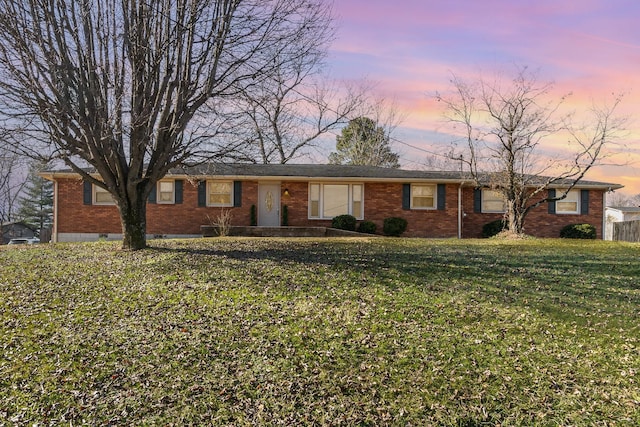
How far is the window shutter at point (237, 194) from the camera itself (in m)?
18.9

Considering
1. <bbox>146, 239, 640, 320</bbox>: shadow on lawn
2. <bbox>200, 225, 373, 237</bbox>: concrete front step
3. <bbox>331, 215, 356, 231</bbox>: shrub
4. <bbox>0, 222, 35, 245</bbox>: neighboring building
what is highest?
<bbox>331, 215, 356, 231</bbox>: shrub

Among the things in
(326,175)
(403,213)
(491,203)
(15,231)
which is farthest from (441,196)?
(15,231)

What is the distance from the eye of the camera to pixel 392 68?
13250 millimetres

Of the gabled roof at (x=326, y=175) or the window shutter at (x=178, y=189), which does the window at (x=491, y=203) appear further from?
the window shutter at (x=178, y=189)

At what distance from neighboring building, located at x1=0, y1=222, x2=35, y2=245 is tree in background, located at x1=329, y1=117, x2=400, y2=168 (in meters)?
28.3

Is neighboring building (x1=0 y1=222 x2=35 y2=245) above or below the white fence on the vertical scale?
below

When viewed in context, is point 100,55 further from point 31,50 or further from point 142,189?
point 142,189

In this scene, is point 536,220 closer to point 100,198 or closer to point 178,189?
point 178,189

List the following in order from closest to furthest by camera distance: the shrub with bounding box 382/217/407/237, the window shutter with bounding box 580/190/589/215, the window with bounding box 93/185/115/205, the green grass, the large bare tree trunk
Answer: the green grass
the large bare tree trunk
the window with bounding box 93/185/115/205
the shrub with bounding box 382/217/407/237
the window shutter with bounding box 580/190/589/215

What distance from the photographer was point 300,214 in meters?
19.2

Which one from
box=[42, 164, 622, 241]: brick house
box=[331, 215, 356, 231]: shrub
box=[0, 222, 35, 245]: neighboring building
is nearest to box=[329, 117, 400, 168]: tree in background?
box=[42, 164, 622, 241]: brick house

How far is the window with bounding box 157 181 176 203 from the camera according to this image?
1875 centimetres

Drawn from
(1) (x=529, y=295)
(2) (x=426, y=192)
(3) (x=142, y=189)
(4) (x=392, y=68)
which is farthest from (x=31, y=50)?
(2) (x=426, y=192)

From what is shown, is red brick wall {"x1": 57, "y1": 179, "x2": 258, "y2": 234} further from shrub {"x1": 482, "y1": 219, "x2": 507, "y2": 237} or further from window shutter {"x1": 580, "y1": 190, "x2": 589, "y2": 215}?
window shutter {"x1": 580, "y1": 190, "x2": 589, "y2": 215}
